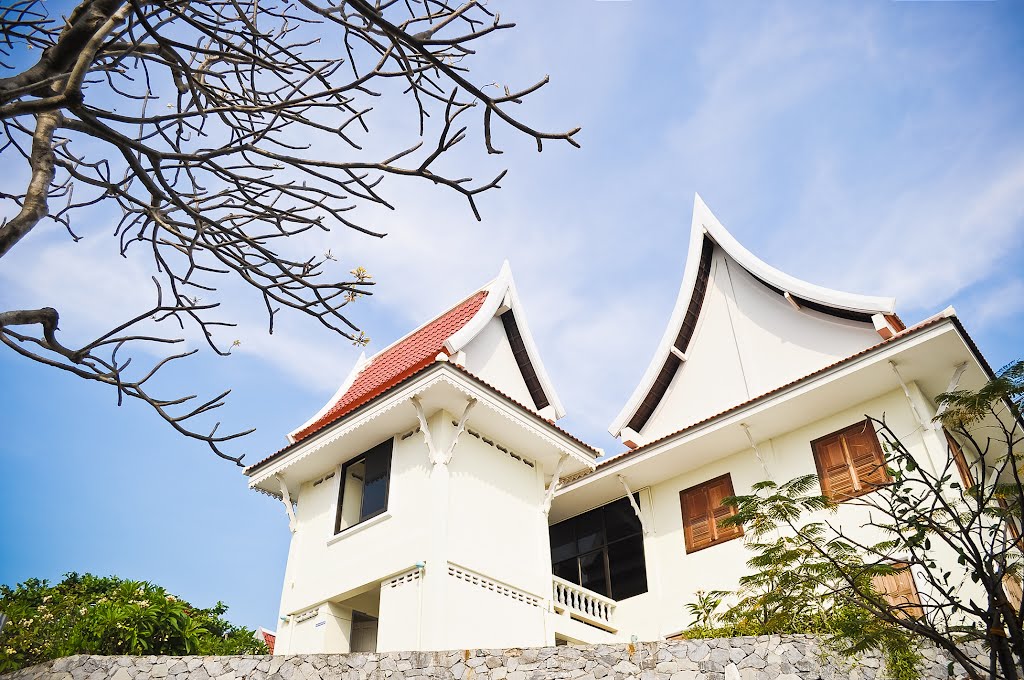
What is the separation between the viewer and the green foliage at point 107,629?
9.44m

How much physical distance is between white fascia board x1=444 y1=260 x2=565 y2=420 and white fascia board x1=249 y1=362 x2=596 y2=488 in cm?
190

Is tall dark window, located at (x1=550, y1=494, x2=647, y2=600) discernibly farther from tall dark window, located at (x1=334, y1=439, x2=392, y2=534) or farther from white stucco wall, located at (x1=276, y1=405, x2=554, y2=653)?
tall dark window, located at (x1=334, y1=439, x2=392, y2=534)

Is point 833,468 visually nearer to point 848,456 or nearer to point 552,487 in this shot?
point 848,456

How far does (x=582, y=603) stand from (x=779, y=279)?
6.28 meters

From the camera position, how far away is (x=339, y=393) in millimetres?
15312

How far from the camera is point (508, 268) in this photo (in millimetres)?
15008

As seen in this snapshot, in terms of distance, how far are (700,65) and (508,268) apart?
788 cm

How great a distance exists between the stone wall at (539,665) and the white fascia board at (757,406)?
4.55 metres

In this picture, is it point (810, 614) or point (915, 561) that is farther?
point (810, 614)

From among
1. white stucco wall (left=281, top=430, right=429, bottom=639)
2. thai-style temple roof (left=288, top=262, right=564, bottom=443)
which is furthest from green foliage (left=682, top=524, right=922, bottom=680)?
thai-style temple roof (left=288, top=262, right=564, bottom=443)

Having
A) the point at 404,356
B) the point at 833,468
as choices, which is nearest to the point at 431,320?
the point at 404,356

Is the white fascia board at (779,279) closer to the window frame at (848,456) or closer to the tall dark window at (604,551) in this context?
the window frame at (848,456)

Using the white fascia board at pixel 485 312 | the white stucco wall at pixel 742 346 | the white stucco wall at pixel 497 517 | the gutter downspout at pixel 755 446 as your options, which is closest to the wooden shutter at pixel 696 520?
the gutter downspout at pixel 755 446

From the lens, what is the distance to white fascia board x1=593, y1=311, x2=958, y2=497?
36.0ft
